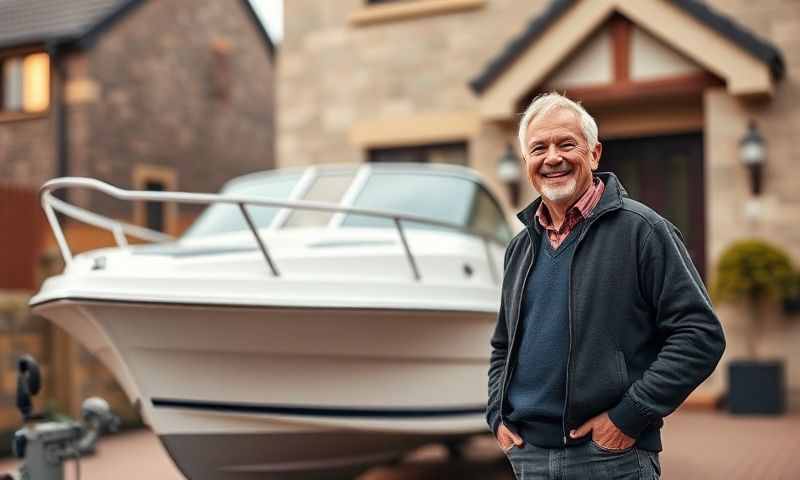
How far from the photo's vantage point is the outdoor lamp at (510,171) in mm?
10477

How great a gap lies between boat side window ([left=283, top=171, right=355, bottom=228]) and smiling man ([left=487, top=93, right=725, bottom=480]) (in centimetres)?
361

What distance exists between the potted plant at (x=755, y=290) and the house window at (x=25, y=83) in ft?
37.7

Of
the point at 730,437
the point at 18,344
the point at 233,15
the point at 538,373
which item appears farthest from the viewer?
the point at 233,15

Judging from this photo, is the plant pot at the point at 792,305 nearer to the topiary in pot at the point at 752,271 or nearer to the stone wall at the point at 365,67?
the topiary in pot at the point at 752,271

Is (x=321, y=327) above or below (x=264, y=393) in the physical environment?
above

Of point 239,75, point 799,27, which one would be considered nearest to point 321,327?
point 799,27

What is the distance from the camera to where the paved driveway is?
6.48 meters

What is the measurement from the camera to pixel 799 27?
32.0ft

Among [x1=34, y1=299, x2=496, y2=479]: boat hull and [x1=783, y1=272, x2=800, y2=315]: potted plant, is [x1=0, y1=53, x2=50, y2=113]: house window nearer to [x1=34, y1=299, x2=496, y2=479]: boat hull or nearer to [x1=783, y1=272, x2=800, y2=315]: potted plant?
[x1=34, y1=299, x2=496, y2=479]: boat hull

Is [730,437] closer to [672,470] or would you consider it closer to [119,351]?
[672,470]

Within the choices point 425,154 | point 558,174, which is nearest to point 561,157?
point 558,174

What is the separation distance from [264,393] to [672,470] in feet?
10.2

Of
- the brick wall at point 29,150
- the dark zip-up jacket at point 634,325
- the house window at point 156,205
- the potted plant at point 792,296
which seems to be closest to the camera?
the dark zip-up jacket at point 634,325

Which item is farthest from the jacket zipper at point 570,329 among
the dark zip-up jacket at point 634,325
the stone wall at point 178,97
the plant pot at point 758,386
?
the stone wall at point 178,97
